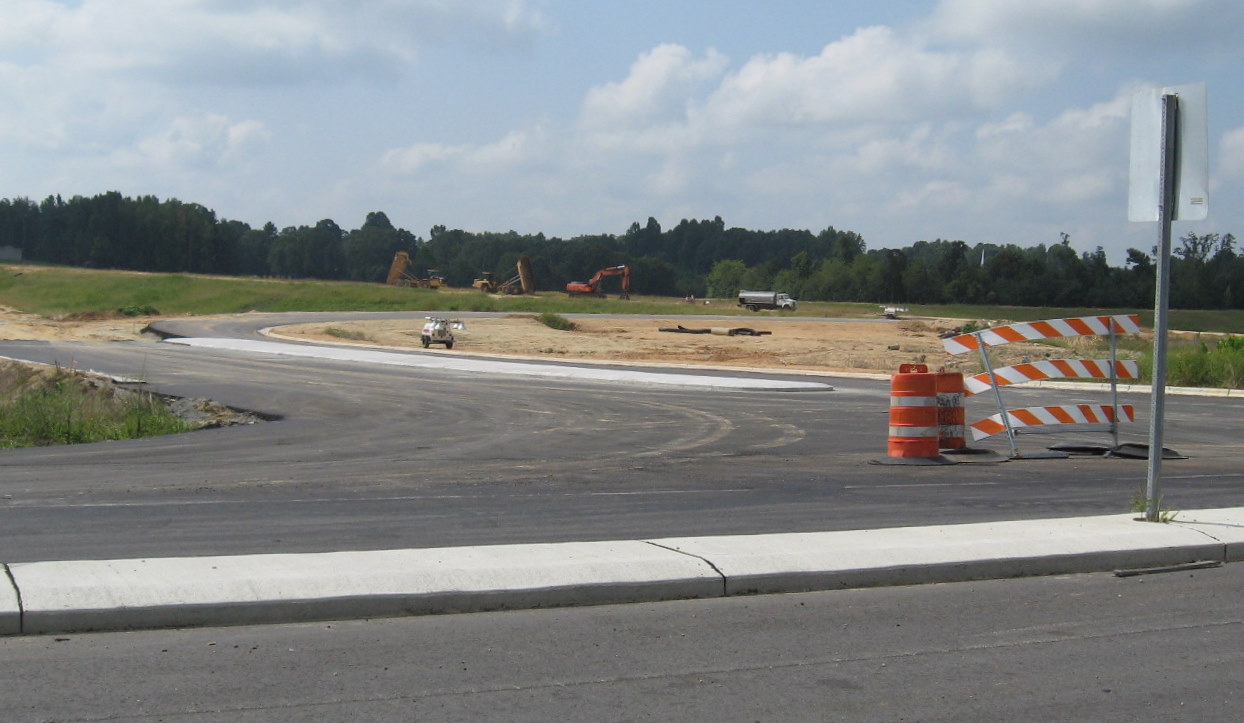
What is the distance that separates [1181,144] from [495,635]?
246 inches

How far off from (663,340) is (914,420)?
44854 mm

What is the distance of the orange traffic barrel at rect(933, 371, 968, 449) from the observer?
15.0 meters

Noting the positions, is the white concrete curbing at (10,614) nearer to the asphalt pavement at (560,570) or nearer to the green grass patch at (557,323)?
the asphalt pavement at (560,570)

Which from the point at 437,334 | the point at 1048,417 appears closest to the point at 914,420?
the point at 1048,417

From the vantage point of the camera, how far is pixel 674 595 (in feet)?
24.3

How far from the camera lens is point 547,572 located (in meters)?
7.40

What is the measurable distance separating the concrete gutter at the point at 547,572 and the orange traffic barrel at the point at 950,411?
18.4ft

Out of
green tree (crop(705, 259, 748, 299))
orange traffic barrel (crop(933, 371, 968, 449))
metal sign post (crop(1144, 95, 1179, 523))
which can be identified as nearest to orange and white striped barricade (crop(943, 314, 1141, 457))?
orange traffic barrel (crop(933, 371, 968, 449))

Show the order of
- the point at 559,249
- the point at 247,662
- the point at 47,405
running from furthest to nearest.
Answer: the point at 559,249 < the point at 47,405 < the point at 247,662

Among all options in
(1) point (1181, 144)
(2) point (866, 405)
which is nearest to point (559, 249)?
(2) point (866, 405)

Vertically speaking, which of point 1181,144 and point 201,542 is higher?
point 1181,144

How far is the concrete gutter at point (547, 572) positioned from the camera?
259 inches

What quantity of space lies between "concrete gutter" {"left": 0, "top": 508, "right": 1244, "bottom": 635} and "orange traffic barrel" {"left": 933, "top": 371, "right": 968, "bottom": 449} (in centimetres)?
562

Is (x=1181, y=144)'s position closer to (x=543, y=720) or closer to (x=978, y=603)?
(x=978, y=603)
